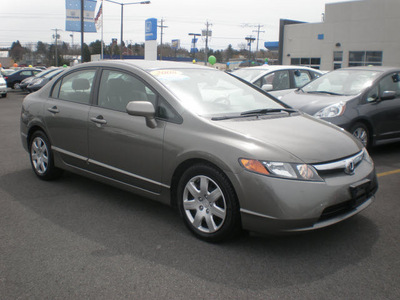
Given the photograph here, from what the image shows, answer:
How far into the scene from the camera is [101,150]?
4480 millimetres

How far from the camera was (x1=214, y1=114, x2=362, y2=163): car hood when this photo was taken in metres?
3.35

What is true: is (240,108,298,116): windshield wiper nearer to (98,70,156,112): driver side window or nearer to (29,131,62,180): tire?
(98,70,156,112): driver side window

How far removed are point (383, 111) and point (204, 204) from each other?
4.83 m

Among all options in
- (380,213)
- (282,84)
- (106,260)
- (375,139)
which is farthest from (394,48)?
(106,260)

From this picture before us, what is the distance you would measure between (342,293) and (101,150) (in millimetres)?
2760

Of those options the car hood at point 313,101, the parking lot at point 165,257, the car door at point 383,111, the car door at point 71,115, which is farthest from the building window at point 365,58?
the car door at point 71,115

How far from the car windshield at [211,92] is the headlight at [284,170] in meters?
0.83

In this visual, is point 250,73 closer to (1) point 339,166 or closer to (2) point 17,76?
Result: (1) point 339,166

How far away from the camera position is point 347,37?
1465 inches

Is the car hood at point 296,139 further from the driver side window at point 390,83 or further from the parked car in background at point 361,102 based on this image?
the driver side window at point 390,83

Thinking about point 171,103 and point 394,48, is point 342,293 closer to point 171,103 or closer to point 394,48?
point 171,103

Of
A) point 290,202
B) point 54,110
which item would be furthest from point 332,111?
point 54,110

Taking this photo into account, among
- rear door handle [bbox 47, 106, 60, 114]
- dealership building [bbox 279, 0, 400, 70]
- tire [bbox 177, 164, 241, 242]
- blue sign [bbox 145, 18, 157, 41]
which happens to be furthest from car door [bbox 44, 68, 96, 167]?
dealership building [bbox 279, 0, 400, 70]

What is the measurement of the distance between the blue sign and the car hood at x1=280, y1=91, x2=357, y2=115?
29.5 metres
